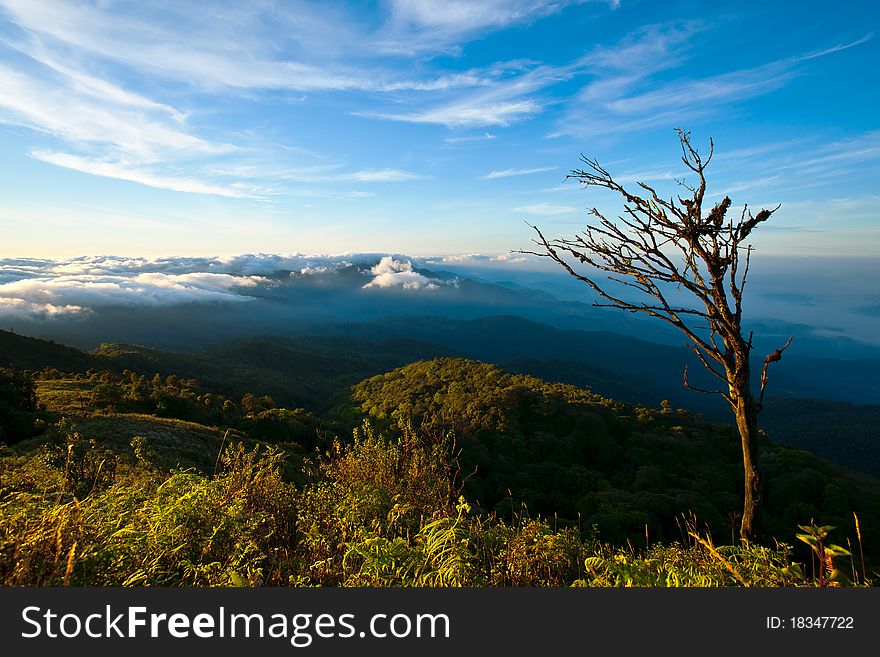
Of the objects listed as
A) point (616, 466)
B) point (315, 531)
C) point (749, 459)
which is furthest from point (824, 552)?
point (616, 466)

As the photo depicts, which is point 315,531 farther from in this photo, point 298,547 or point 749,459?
point 749,459

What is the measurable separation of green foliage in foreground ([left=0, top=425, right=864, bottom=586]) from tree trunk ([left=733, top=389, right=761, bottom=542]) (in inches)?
11.9

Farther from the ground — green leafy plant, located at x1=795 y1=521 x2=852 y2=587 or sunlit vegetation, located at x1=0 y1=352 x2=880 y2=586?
green leafy plant, located at x1=795 y1=521 x2=852 y2=587

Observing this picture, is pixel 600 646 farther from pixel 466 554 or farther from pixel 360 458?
pixel 360 458

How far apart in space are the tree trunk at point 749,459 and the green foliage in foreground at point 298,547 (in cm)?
30

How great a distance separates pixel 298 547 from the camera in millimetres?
4234

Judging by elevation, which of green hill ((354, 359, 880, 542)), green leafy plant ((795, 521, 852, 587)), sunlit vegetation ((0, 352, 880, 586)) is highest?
green leafy plant ((795, 521, 852, 587))

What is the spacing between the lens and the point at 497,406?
48.0 m

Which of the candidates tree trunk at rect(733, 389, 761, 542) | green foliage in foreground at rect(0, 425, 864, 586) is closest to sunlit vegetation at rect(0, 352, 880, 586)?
green foliage in foreground at rect(0, 425, 864, 586)

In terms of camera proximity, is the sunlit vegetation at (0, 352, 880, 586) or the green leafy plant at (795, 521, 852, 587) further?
the sunlit vegetation at (0, 352, 880, 586)

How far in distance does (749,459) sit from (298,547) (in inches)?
191

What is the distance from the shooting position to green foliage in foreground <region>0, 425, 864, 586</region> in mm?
3236

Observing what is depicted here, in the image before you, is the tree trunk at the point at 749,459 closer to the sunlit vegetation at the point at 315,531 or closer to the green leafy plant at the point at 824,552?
the sunlit vegetation at the point at 315,531

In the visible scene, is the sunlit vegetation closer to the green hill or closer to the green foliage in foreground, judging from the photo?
the green foliage in foreground
